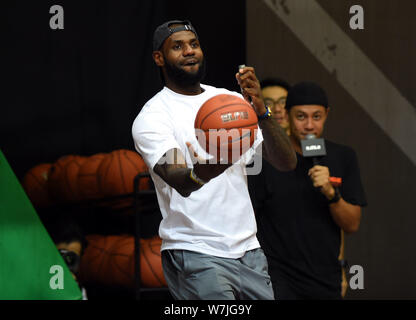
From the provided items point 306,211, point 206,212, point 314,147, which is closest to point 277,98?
point 314,147

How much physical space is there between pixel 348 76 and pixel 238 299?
145 inches

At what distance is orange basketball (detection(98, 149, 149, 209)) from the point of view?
5.47m

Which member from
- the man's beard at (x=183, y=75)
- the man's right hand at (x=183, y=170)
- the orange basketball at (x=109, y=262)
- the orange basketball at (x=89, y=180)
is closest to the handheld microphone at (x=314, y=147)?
the man's beard at (x=183, y=75)

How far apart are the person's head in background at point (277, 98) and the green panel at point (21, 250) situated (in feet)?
5.24

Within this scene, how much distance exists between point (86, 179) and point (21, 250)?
1.51 m

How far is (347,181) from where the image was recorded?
162 inches

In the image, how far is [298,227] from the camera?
3920 millimetres

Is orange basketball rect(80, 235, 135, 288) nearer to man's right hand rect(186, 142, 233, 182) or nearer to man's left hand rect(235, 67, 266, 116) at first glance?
man's left hand rect(235, 67, 266, 116)

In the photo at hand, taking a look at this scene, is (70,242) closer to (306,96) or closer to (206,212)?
(306,96)

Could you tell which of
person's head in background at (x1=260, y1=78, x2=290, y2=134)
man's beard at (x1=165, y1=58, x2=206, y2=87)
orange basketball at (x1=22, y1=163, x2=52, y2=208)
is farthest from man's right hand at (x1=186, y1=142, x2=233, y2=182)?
orange basketball at (x1=22, y1=163, x2=52, y2=208)
